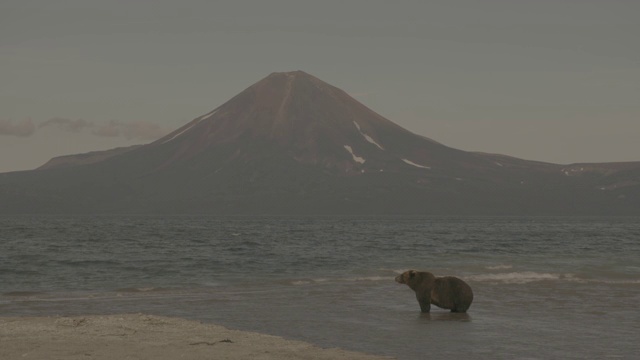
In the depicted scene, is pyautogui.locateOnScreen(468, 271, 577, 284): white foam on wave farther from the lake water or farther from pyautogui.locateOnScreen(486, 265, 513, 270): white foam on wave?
pyautogui.locateOnScreen(486, 265, 513, 270): white foam on wave

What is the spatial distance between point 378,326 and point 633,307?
7.70 meters

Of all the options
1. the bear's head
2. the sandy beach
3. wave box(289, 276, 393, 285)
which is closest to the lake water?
wave box(289, 276, 393, 285)

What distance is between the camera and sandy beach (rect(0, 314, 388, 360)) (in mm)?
13469

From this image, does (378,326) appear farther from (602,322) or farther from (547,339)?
(602,322)

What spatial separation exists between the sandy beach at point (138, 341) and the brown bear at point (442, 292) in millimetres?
6500

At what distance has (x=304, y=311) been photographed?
68.7 feet

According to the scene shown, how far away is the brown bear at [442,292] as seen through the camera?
20953mm

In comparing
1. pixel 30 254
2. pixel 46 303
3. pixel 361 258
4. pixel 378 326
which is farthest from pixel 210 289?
pixel 30 254

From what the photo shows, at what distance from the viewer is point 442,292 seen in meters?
21.3

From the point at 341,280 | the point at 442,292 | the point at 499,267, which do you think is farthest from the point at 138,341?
the point at 499,267

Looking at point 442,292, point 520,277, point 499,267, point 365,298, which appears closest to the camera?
point 442,292

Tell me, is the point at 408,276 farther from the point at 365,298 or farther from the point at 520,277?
the point at 520,277

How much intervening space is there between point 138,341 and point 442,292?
9013 millimetres

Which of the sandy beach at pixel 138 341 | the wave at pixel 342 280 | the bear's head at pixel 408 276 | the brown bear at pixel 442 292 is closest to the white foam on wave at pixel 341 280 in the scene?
the wave at pixel 342 280
